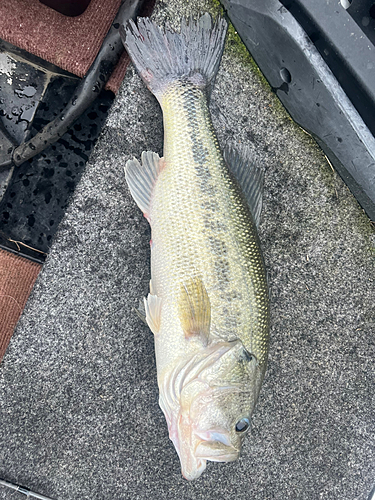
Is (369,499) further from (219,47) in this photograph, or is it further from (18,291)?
(219,47)

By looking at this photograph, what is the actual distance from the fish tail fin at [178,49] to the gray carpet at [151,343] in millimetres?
207

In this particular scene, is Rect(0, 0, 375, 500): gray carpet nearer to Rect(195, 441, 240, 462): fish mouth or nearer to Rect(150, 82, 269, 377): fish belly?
Rect(150, 82, 269, 377): fish belly

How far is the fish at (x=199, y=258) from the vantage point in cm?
137

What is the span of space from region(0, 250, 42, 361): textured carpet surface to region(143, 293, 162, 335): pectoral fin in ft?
2.82

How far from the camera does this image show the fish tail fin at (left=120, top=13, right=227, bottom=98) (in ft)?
5.41

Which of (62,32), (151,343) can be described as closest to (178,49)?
(62,32)

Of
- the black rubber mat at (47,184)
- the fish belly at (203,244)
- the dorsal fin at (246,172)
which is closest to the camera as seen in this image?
the fish belly at (203,244)

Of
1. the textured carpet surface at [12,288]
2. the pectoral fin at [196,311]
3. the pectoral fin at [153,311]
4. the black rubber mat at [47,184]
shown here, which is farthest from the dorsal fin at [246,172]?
the textured carpet surface at [12,288]

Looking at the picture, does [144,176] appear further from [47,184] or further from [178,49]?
[47,184]

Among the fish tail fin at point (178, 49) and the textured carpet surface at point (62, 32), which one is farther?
the textured carpet surface at point (62, 32)

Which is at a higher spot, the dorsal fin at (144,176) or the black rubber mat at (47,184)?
the dorsal fin at (144,176)

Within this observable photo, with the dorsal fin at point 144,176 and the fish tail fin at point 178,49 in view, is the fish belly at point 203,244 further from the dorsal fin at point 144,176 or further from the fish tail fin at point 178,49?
the fish tail fin at point 178,49

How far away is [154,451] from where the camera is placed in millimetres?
1850

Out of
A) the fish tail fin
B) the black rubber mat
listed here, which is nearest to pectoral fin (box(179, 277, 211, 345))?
the fish tail fin
